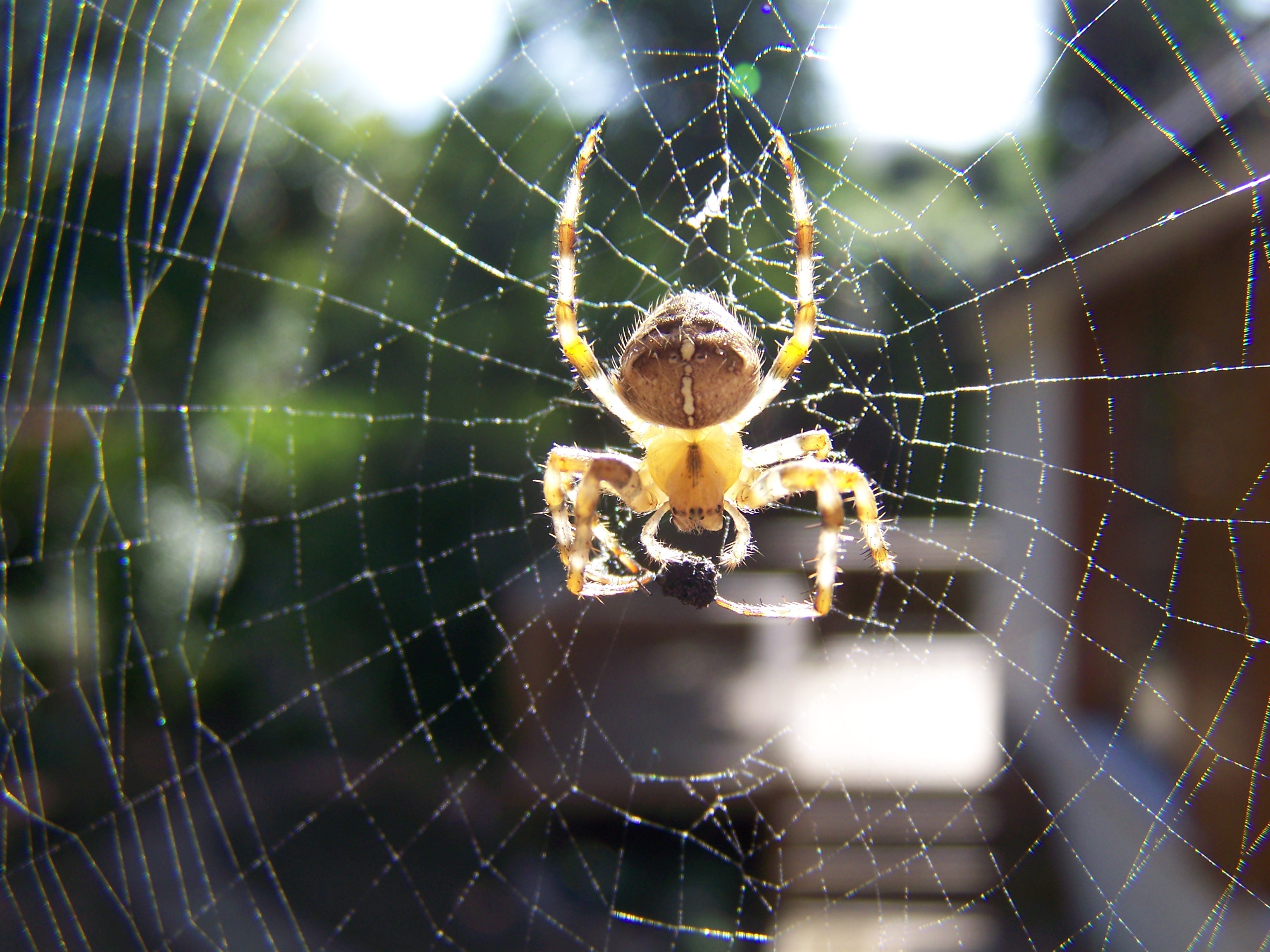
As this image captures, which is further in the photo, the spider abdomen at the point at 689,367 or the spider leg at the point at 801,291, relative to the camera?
the spider leg at the point at 801,291

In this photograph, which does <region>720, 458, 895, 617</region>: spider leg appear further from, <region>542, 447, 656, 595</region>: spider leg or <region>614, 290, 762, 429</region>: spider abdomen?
<region>542, 447, 656, 595</region>: spider leg

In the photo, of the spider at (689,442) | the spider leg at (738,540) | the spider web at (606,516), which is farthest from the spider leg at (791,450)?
the spider web at (606,516)

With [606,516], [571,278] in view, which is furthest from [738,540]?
[571,278]

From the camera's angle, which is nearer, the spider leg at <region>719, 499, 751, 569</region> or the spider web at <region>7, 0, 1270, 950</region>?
the spider leg at <region>719, 499, 751, 569</region>

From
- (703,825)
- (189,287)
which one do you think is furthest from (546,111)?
(703,825)

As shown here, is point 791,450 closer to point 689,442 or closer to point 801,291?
point 689,442

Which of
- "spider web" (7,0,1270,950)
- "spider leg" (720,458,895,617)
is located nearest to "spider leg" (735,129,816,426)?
"spider web" (7,0,1270,950)

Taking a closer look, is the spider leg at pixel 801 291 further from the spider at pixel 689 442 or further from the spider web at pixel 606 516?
the spider web at pixel 606 516
